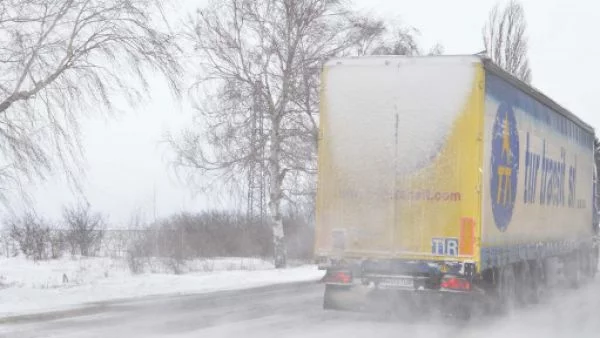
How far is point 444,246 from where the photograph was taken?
11.1 metres

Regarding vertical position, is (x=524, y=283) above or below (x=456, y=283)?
below

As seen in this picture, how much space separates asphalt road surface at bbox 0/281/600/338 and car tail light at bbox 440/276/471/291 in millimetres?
635

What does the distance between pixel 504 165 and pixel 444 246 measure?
1.94 meters

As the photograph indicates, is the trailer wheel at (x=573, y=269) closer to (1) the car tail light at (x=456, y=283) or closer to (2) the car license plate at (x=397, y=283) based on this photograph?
(1) the car tail light at (x=456, y=283)

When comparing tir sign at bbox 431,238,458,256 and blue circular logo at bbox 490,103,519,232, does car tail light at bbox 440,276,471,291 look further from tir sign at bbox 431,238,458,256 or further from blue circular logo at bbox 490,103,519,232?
blue circular logo at bbox 490,103,519,232

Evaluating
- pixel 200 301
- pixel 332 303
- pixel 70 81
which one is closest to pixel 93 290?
pixel 200 301

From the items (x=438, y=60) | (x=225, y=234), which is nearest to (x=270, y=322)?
(x=438, y=60)

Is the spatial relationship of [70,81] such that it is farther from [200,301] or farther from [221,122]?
[221,122]

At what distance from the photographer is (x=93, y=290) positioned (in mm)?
17297

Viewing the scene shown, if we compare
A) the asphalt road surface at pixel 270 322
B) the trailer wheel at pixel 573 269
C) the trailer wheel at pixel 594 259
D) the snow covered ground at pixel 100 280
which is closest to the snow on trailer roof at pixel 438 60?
the asphalt road surface at pixel 270 322

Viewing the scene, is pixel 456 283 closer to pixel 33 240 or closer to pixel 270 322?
pixel 270 322

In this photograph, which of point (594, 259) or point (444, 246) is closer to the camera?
point (444, 246)

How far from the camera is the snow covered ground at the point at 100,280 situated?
15.6 metres

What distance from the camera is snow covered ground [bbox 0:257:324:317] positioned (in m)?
15.6
